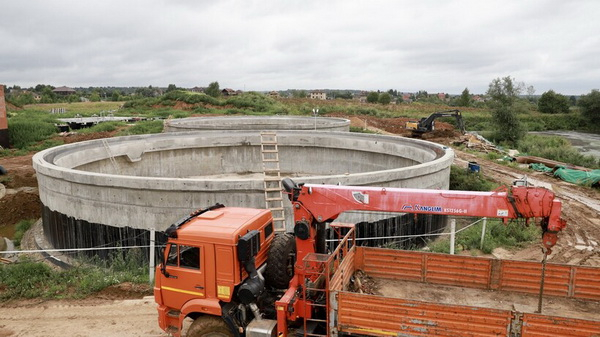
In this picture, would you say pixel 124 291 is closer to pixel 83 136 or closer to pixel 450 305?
pixel 450 305

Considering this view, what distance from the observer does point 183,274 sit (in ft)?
20.5

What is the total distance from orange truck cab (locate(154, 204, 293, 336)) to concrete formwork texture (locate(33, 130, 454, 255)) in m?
4.43

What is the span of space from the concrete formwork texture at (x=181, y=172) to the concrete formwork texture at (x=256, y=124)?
160 inches

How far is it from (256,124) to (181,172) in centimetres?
863

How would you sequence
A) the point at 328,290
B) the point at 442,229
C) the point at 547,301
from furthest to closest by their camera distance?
1. the point at 442,229
2. the point at 547,301
3. the point at 328,290

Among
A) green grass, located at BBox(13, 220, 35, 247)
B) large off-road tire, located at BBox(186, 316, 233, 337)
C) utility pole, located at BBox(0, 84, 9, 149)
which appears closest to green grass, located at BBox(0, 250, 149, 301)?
large off-road tire, located at BBox(186, 316, 233, 337)

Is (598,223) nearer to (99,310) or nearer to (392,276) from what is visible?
(392,276)

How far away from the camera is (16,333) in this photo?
7.60 metres

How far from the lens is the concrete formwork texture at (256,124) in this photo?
2566 cm

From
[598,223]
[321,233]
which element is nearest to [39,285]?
[321,233]

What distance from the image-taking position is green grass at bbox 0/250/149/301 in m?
8.98

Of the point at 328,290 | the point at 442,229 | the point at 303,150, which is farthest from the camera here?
the point at 303,150

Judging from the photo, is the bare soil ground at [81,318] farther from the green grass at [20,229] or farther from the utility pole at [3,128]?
the utility pole at [3,128]

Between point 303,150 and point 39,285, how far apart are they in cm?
1389
